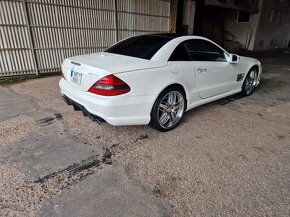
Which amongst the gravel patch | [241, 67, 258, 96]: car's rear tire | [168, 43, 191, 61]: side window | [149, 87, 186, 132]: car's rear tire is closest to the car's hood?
[168, 43, 191, 61]: side window

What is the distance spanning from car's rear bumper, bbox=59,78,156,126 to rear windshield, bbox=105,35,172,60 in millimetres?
715

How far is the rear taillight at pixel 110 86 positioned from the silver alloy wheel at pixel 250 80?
11.6ft

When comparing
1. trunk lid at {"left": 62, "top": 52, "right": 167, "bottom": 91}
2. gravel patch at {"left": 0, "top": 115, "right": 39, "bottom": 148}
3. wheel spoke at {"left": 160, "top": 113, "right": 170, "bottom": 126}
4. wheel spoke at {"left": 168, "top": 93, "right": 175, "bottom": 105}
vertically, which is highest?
trunk lid at {"left": 62, "top": 52, "right": 167, "bottom": 91}

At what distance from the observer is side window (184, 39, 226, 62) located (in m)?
3.51

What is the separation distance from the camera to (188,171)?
7.93 ft

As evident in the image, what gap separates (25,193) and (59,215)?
0.48m

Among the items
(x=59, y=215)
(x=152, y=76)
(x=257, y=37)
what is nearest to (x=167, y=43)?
(x=152, y=76)

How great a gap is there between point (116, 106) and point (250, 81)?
391 centimetres

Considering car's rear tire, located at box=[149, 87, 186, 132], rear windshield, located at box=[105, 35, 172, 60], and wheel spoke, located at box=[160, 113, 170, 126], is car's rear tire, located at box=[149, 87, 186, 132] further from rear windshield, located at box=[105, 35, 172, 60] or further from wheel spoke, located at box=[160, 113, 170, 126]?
rear windshield, located at box=[105, 35, 172, 60]

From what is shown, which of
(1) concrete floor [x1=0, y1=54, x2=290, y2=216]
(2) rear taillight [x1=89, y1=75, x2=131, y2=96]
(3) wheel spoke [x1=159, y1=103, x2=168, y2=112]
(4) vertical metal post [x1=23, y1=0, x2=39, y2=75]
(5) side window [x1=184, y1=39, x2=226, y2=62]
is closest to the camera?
(1) concrete floor [x1=0, y1=54, x2=290, y2=216]

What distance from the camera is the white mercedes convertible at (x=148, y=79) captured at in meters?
2.63

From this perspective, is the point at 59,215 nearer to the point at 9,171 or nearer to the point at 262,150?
the point at 9,171

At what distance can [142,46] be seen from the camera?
3.43 metres

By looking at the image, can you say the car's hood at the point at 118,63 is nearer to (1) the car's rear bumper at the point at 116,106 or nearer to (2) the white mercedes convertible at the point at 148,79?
(2) the white mercedes convertible at the point at 148,79
